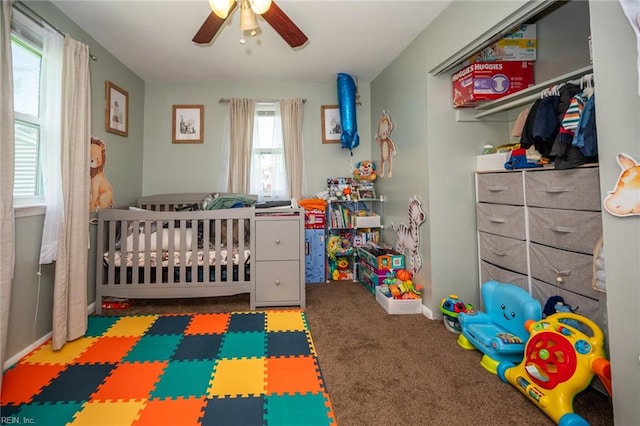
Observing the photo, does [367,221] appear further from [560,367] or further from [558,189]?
[560,367]

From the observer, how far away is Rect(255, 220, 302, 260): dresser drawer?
2.46 metres

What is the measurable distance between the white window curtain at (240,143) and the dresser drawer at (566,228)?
9.08ft

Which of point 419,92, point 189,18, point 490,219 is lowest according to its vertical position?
point 490,219

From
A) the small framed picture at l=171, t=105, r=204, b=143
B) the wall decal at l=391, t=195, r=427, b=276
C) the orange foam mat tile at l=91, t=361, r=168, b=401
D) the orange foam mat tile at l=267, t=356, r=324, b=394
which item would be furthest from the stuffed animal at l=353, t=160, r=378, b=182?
the orange foam mat tile at l=91, t=361, r=168, b=401

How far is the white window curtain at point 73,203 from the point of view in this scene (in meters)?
1.86

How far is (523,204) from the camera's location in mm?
1912

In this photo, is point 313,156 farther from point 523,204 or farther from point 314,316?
point 523,204

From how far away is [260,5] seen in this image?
1.50m

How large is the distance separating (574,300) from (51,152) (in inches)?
127

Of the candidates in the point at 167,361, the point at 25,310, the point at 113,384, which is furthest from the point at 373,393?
the point at 25,310

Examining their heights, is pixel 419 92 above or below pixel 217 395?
above

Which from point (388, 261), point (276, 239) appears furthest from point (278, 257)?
point (388, 261)

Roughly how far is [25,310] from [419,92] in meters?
3.17

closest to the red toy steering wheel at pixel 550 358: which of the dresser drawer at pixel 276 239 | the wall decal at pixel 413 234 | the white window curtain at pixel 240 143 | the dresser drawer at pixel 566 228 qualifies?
the dresser drawer at pixel 566 228
